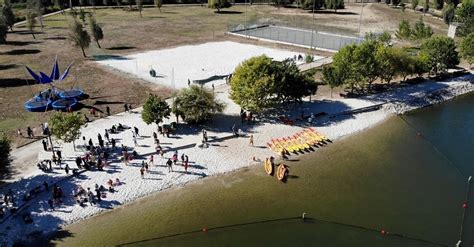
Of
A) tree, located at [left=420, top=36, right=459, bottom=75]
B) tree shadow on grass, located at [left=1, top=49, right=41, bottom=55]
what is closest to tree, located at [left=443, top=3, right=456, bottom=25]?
tree, located at [left=420, top=36, right=459, bottom=75]

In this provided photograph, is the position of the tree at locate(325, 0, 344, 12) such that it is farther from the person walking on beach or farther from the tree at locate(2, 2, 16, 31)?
the person walking on beach

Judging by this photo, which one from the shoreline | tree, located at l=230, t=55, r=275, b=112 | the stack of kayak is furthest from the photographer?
tree, located at l=230, t=55, r=275, b=112

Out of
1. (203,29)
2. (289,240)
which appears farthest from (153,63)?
(289,240)

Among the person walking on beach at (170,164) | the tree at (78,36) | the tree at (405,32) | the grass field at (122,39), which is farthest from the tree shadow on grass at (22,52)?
the tree at (405,32)

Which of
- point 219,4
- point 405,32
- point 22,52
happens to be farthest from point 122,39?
point 405,32

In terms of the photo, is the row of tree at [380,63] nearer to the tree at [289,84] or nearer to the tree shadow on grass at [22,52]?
the tree at [289,84]
